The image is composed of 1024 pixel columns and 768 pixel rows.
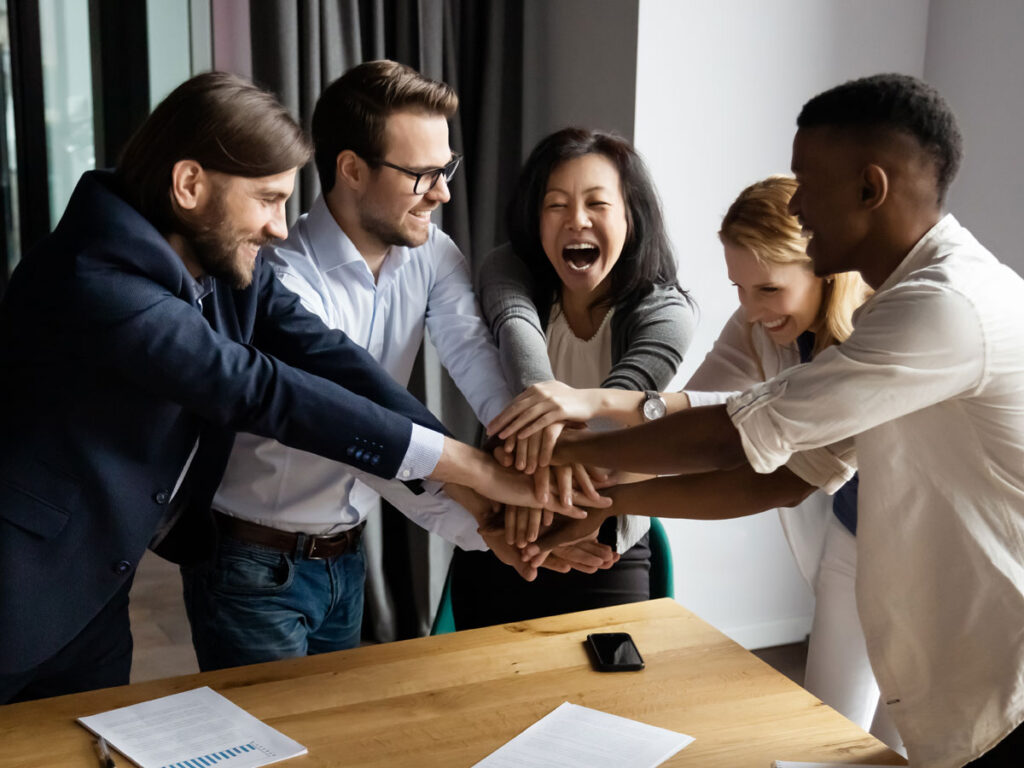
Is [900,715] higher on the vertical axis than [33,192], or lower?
lower

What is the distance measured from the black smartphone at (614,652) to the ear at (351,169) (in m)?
0.98

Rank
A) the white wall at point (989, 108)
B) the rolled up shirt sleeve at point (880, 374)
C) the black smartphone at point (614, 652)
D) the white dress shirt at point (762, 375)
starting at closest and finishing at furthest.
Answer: the rolled up shirt sleeve at point (880, 374) < the black smartphone at point (614, 652) < the white dress shirt at point (762, 375) < the white wall at point (989, 108)

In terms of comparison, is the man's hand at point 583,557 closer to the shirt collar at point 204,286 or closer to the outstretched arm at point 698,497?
the outstretched arm at point 698,497

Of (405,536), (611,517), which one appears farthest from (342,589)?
(405,536)

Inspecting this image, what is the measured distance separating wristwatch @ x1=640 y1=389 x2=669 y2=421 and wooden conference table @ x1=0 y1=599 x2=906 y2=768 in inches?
16.2

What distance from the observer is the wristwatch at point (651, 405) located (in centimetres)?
202

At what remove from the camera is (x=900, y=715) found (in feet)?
4.60

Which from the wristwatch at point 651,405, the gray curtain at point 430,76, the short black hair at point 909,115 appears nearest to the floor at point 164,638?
the gray curtain at point 430,76

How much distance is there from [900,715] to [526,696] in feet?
1.72

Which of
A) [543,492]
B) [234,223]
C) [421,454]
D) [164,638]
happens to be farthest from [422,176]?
[164,638]

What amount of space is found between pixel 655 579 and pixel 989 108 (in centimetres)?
202

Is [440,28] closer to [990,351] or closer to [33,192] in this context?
[33,192]

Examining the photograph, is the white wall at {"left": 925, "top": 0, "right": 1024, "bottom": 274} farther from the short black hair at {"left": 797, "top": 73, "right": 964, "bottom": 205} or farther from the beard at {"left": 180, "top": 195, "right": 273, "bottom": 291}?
the beard at {"left": 180, "top": 195, "right": 273, "bottom": 291}

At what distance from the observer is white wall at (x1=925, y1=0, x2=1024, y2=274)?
322cm
